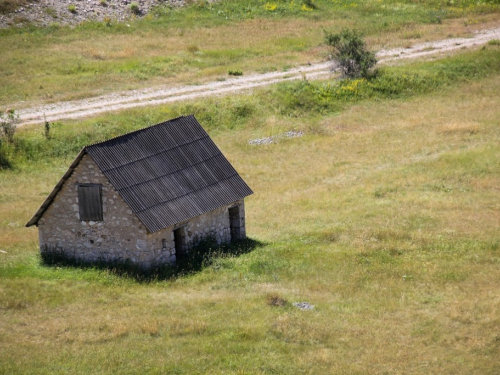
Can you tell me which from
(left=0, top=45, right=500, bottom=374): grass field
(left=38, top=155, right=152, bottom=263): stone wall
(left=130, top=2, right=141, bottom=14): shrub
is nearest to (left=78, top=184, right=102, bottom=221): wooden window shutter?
(left=38, top=155, right=152, bottom=263): stone wall

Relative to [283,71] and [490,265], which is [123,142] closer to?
[490,265]

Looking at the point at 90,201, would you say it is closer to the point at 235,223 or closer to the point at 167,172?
the point at 167,172

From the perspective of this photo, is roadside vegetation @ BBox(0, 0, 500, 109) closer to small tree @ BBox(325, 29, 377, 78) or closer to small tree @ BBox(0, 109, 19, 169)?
small tree @ BBox(325, 29, 377, 78)

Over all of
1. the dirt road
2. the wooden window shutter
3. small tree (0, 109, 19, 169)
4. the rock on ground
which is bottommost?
the wooden window shutter

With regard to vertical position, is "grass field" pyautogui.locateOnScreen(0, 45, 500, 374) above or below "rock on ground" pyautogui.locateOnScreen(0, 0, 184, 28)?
below

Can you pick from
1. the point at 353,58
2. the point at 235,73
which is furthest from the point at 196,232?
the point at 235,73

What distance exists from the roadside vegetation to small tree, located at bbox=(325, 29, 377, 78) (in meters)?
5.03

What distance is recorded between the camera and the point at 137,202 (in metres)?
29.3

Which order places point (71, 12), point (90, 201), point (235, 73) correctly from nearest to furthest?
point (90, 201), point (235, 73), point (71, 12)

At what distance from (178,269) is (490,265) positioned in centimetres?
1113

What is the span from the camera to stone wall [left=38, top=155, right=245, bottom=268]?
29.4 m

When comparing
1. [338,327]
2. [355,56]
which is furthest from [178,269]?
[355,56]

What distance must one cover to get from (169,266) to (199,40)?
38.5 m

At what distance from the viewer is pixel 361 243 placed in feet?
108
